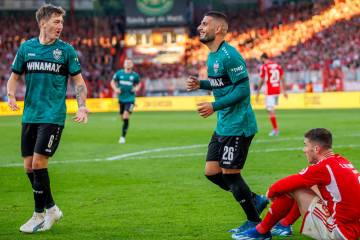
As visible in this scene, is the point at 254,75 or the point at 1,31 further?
the point at 1,31

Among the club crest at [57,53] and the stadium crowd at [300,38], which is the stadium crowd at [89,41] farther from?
the club crest at [57,53]

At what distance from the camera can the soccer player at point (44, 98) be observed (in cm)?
873

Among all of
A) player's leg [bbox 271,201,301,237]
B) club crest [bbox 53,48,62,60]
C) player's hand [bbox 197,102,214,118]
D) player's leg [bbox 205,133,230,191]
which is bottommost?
player's leg [bbox 271,201,301,237]

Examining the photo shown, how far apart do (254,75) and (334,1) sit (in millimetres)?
6701

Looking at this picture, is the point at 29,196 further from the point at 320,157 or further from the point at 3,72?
the point at 3,72

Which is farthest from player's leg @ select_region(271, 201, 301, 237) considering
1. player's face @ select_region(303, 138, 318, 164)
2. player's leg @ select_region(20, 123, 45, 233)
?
player's leg @ select_region(20, 123, 45, 233)

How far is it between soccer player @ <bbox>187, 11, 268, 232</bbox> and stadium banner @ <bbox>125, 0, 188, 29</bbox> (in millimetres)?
43009

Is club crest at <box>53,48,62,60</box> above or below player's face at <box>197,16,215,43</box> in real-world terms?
below

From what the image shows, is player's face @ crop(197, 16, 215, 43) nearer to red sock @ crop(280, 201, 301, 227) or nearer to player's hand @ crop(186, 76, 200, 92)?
player's hand @ crop(186, 76, 200, 92)

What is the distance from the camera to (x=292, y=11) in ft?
Result: 172

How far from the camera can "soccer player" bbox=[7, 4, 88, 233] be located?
8.73 meters

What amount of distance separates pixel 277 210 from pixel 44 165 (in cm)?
276

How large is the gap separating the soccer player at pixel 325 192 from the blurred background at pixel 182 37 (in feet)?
114

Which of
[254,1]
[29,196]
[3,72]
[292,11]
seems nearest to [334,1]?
[292,11]
